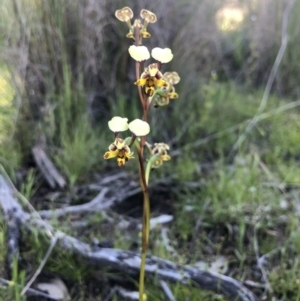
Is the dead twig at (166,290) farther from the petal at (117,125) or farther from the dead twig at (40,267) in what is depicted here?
the petal at (117,125)

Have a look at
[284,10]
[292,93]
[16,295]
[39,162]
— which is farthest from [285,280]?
[284,10]

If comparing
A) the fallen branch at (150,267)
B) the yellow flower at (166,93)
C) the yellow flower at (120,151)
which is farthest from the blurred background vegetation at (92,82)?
the yellow flower at (120,151)

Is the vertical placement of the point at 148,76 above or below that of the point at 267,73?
above

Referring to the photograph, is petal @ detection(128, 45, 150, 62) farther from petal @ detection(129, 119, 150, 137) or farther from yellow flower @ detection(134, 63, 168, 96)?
petal @ detection(129, 119, 150, 137)

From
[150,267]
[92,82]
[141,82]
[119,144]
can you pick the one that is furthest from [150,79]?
[92,82]

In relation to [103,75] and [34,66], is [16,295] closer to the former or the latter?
[34,66]

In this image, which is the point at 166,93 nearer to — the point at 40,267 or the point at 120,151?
the point at 120,151

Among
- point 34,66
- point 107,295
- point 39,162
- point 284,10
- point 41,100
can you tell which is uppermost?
point 284,10
